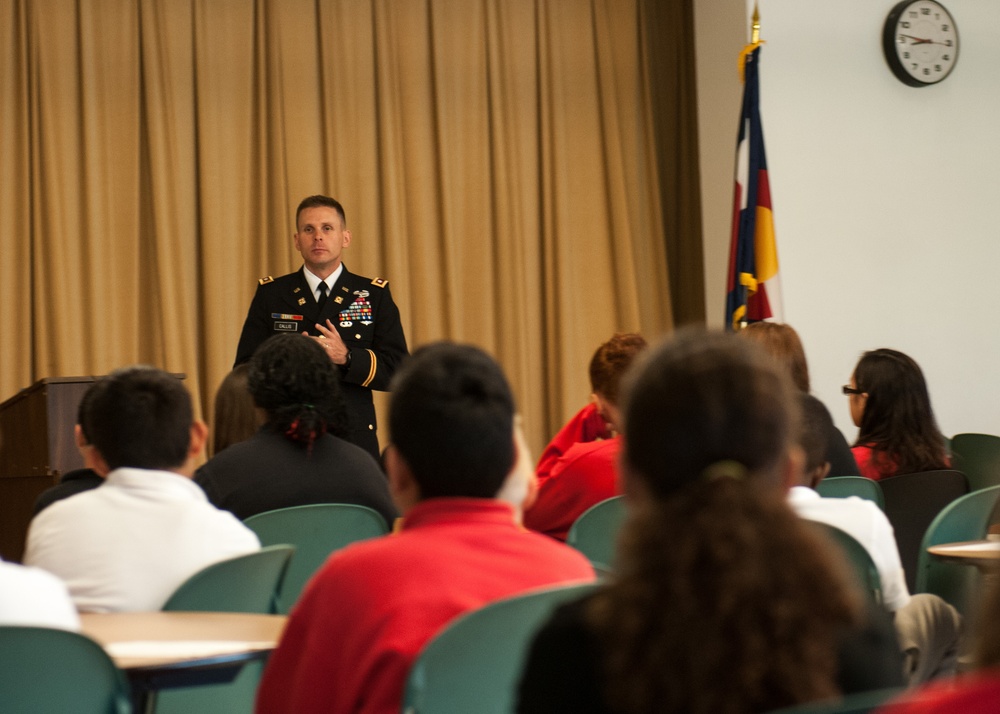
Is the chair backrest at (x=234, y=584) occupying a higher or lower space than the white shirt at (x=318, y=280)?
lower

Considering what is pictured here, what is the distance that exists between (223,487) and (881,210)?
15.6 feet

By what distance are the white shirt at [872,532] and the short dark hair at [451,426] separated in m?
1.10

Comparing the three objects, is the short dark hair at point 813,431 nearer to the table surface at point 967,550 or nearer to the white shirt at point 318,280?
the table surface at point 967,550

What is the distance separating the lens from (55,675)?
1.65 metres

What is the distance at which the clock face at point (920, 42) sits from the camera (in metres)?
6.62

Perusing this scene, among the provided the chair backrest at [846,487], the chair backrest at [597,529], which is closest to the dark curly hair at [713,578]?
the chair backrest at [597,529]

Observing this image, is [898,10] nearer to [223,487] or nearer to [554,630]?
[223,487]

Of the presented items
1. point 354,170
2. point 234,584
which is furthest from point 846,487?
point 354,170

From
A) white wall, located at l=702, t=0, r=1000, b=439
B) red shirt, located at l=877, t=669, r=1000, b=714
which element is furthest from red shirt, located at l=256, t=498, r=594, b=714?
white wall, located at l=702, t=0, r=1000, b=439

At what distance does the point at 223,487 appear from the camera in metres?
2.99

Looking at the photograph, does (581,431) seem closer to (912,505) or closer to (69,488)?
(912,505)

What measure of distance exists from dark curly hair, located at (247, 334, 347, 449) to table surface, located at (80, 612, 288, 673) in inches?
36.5

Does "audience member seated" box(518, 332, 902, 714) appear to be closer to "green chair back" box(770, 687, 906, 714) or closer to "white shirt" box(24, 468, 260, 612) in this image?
"green chair back" box(770, 687, 906, 714)

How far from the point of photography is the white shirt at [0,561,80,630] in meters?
1.75
